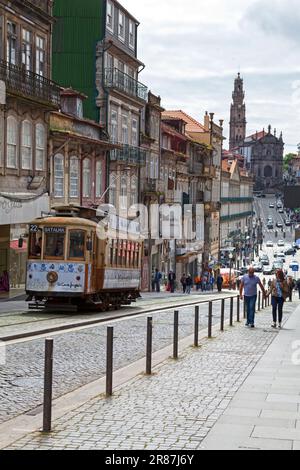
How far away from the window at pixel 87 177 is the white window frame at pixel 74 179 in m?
1.24

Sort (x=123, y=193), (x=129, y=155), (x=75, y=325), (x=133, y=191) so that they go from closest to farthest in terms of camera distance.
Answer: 1. (x=75, y=325)
2. (x=129, y=155)
3. (x=123, y=193)
4. (x=133, y=191)

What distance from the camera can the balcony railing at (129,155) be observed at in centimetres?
4797

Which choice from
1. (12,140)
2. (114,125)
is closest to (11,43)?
(12,140)

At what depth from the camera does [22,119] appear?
33125 millimetres

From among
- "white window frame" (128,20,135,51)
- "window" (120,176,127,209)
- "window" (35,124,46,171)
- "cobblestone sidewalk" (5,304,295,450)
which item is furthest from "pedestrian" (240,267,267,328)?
"white window frame" (128,20,135,51)

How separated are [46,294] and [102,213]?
12.2 ft

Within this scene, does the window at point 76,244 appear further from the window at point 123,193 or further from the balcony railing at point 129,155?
the window at point 123,193

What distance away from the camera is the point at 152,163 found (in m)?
61.2

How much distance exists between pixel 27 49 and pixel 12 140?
3737mm

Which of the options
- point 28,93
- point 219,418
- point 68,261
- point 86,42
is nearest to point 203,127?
point 86,42

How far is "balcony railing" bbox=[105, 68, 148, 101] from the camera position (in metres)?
47.9

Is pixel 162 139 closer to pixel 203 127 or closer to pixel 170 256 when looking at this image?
pixel 170 256

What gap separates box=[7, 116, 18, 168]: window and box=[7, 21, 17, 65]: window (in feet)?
6.75

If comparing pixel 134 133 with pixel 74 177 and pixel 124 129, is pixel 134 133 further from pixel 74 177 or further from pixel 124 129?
pixel 74 177
